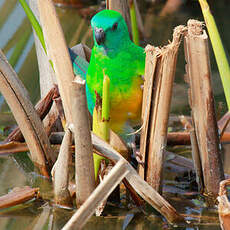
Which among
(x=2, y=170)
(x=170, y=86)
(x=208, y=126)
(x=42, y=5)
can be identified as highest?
(x=42, y=5)

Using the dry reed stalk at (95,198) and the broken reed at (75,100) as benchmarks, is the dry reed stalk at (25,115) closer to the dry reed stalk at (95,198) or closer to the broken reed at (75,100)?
the broken reed at (75,100)

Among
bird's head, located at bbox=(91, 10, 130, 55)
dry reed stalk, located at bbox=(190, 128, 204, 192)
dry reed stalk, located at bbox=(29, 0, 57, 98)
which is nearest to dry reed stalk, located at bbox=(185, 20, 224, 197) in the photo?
dry reed stalk, located at bbox=(190, 128, 204, 192)

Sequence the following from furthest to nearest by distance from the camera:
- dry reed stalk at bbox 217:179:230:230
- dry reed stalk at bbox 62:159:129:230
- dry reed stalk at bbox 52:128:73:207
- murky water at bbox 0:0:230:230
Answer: murky water at bbox 0:0:230:230, dry reed stalk at bbox 52:128:73:207, dry reed stalk at bbox 217:179:230:230, dry reed stalk at bbox 62:159:129:230

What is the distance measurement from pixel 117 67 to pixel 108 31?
161 mm

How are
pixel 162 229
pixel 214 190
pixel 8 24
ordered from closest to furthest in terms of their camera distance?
pixel 162 229
pixel 214 190
pixel 8 24

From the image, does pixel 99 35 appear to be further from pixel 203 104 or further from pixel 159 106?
pixel 203 104

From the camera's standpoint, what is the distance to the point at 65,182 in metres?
1.88

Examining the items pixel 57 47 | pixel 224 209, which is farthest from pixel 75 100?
pixel 224 209

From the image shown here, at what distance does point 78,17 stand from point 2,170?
2260 mm

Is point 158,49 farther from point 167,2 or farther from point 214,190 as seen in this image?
point 167,2

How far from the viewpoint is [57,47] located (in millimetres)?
1927

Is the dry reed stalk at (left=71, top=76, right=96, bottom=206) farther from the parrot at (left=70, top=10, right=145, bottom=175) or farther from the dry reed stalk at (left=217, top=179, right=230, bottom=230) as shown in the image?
the dry reed stalk at (left=217, top=179, right=230, bottom=230)

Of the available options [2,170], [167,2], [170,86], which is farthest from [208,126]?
[167,2]

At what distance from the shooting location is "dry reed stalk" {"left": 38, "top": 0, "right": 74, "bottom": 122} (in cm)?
189
